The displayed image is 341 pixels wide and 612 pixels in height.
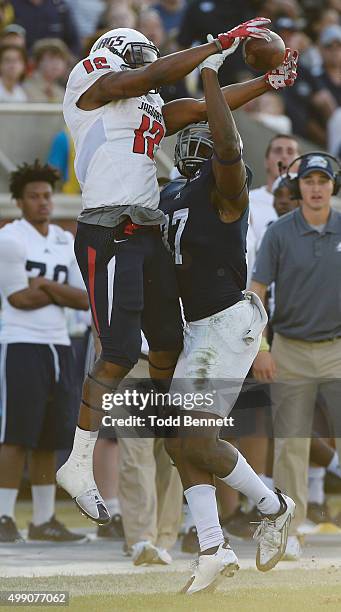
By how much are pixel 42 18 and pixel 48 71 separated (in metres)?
0.99

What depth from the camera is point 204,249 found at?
265 inches

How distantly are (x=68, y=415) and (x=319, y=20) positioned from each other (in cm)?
814

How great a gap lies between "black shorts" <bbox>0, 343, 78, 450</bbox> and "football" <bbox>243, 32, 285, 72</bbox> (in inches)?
134

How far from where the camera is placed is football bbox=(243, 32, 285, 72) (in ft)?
21.0

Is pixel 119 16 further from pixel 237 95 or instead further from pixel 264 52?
pixel 264 52

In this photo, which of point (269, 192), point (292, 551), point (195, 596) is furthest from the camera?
point (269, 192)

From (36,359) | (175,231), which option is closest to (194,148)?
(175,231)

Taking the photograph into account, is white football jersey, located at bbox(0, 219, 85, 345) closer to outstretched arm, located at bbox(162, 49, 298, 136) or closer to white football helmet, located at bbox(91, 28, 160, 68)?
outstretched arm, located at bbox(162, 49, 298, 136)

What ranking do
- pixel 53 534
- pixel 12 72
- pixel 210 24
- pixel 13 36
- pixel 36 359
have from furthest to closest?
pixel 210 24
pixel 13 36
pixel 12 72
pixel 36 359
pixel 53 534

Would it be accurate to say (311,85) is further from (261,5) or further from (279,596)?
(279,596)

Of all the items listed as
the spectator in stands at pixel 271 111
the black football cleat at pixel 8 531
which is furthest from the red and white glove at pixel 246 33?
the spectator in stands at pixel 271 111

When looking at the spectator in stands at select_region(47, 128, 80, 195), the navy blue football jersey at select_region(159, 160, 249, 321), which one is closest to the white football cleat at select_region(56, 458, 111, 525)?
the navy blue football jersey at select_region(159, 160, 249, 321)

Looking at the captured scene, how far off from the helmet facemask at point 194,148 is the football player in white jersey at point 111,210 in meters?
0.18

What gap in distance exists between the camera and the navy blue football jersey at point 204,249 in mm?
6719
